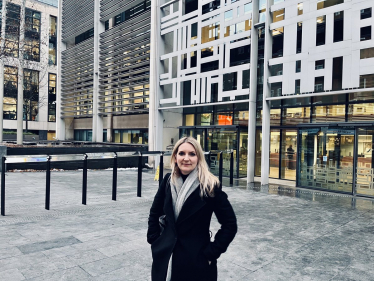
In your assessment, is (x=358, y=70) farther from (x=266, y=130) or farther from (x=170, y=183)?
(x=170, y=183)

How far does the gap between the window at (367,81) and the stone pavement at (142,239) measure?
13.1 ft

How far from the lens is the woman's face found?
8.11 feet

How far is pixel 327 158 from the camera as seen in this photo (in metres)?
11.6

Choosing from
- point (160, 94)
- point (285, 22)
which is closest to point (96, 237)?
point (285, 22)

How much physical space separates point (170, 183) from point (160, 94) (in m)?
16.0

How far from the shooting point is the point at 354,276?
13.4 feet

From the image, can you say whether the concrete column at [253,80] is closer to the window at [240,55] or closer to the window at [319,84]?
the window at [240,55]

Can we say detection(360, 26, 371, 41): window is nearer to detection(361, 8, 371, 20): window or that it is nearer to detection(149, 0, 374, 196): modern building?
detection(149, 0, 374, 196): modern building

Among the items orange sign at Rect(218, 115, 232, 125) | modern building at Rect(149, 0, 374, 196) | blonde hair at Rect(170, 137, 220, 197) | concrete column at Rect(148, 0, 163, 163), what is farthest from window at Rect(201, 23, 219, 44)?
blonde hair at Rect(170, 137, 220, 197)

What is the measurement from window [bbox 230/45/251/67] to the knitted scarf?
12795 millimetres

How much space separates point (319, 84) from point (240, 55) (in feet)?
14.7

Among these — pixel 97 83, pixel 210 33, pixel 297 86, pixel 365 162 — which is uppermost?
pixel 210 33

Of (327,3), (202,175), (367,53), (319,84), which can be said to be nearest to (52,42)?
(327,3)

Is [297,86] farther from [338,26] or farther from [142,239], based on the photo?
[142,239]
